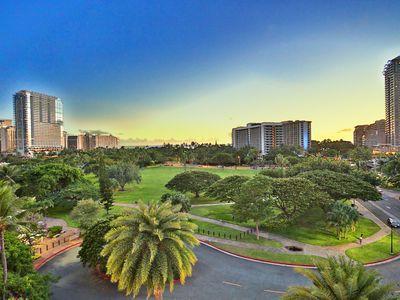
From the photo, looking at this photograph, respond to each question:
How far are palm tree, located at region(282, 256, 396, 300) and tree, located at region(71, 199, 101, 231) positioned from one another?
2790cm

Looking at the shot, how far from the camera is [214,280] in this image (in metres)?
25.0

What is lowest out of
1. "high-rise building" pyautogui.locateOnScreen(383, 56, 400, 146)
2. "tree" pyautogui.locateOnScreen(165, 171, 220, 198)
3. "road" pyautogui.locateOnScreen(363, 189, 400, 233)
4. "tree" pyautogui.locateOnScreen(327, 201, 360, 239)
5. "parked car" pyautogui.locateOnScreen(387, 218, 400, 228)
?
"road" pyautogui.locateOnScreen(363, 189, 400, 233)

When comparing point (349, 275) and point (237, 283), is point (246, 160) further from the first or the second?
point (349, 275)

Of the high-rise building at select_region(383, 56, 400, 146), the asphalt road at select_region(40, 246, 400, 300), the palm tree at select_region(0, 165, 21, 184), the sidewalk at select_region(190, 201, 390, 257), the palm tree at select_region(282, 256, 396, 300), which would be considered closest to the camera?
the palm tree at select_region(282, 256, 396, 300)

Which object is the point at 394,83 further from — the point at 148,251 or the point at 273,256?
the point at 148,251

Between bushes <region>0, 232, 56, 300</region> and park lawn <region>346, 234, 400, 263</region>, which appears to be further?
park lawn <region>346, 234, 400, 263</region>

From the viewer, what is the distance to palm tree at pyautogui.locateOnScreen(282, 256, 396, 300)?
460 inches

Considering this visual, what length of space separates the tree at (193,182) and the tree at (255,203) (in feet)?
77.3

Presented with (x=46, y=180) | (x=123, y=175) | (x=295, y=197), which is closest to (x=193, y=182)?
(x=123, y=175)

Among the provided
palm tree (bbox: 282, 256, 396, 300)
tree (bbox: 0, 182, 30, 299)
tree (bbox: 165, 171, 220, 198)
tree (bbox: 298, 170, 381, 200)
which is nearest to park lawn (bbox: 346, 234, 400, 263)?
tree (bbox: 298, 170, 381, 200)

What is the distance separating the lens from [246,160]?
145 metres

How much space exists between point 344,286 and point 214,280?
14924 mm

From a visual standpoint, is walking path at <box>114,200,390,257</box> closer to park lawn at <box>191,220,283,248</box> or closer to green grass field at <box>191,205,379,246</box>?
green grass field at <box>191,205,379,246</box>

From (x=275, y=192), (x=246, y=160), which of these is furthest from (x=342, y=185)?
(x=246, y=160)
